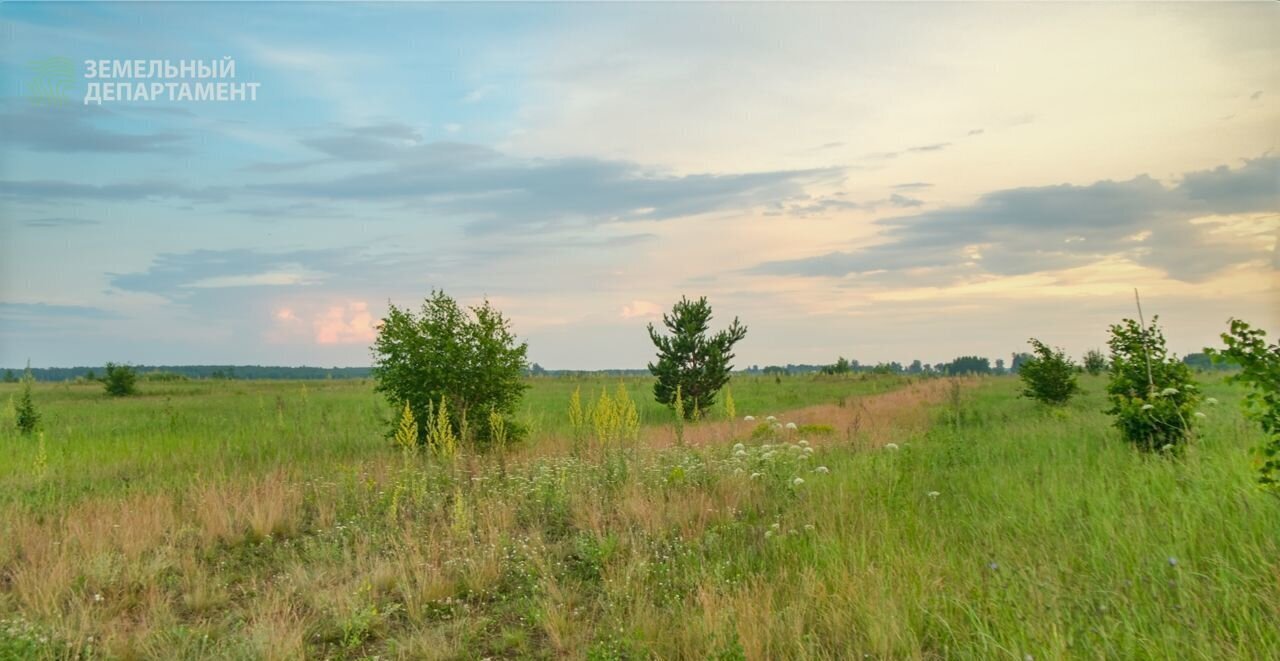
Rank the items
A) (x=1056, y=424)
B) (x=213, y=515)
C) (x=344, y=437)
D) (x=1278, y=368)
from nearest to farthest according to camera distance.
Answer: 1. (x=1278, y=368)
2. (x=213, y=515)
3. (x=1056, y=424)
4. (x=344, y=437)

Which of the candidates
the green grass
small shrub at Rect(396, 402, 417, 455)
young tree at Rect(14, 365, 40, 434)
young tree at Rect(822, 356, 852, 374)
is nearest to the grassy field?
the green grass

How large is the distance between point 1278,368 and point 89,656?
26.6 feet

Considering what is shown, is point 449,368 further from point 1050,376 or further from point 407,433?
point 1050,376

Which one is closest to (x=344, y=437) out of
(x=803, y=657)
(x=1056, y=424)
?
(x=803, y=657)

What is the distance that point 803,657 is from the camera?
13.7 ft

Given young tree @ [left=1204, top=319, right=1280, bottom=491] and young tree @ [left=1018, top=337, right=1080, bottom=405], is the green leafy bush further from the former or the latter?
young tree @ [left=1018, top=337, right=1080, bottom=405]

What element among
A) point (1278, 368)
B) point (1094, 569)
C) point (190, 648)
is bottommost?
point (190, 648)

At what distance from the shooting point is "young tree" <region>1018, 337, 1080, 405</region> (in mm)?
18328

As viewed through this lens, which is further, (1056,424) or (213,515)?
(1056,424)

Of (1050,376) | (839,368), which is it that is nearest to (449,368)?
(1050,376)

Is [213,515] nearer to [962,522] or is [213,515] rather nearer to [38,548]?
[38,548]

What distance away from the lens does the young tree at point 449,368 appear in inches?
483

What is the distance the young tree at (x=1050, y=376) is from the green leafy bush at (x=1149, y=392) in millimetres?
8526

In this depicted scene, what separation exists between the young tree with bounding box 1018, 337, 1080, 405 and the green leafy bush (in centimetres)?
853
